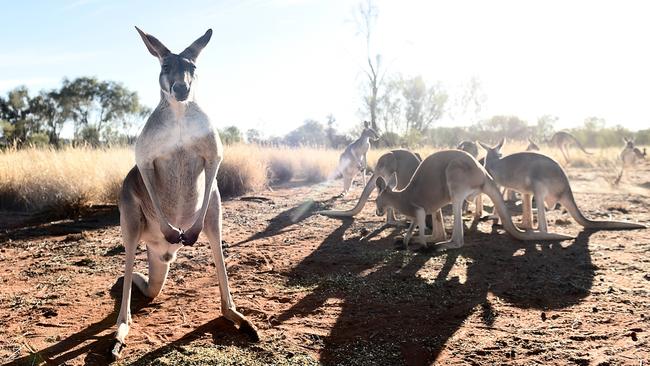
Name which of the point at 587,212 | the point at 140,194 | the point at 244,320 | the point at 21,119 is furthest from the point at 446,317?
the point at 21,119

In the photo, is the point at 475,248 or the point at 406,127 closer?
the point at 475,248

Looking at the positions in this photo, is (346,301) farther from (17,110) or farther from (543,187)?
(17,110)

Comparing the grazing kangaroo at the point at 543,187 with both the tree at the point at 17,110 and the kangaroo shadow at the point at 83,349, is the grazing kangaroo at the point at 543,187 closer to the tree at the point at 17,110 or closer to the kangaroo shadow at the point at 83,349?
the kangaroo shadow at the point at 83,349

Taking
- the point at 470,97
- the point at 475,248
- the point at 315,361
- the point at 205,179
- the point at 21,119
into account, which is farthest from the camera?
the point at 470,97

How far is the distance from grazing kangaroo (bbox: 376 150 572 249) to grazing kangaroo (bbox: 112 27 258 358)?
260cm

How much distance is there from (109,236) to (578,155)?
15.2 meters

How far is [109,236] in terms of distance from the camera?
228 inches

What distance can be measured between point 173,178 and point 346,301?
5.00ft

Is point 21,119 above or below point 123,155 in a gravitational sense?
above

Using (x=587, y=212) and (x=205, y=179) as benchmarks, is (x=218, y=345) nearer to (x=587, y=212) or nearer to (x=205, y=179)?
(x=205, y=179)

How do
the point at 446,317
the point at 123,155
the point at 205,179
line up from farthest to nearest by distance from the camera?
the point at 123,155
the point at 446,317
the point at 205,179

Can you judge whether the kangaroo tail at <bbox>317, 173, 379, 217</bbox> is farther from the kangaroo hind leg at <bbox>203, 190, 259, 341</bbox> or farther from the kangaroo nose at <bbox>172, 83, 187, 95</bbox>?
the kangaroo nose at <bbox>172, 83, 187, 95</bbox>

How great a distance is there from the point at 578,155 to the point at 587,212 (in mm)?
10454

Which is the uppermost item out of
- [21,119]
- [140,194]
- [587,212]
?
[21,119]
